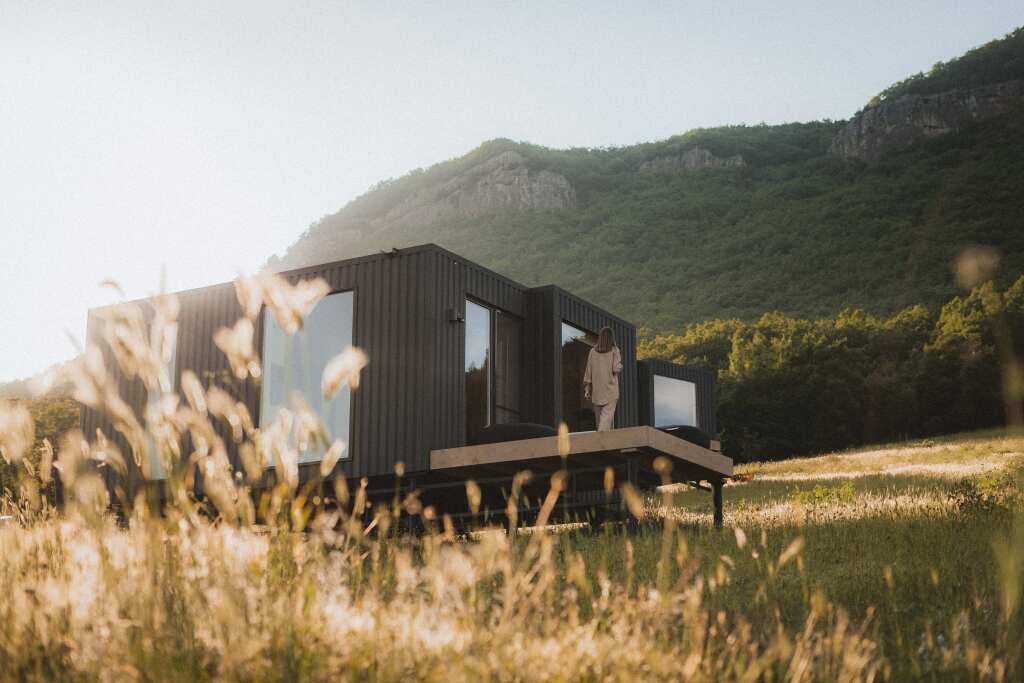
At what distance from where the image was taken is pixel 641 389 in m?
19.4

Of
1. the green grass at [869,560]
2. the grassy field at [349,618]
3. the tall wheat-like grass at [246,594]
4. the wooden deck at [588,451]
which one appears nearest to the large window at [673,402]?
the green grass at [869,560]

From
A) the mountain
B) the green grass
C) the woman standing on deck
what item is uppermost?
the mountain

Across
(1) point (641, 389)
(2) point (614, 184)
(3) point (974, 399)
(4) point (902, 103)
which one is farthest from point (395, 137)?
(4) point (902, 103)

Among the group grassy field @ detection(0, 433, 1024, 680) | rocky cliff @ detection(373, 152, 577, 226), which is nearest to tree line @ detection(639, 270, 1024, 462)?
rocky cliff @ detection(373, 152, 577, 226)

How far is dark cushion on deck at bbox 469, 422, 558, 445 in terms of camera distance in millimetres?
9773

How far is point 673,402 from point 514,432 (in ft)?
36.6

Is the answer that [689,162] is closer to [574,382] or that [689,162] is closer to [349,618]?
Result: [574,382]

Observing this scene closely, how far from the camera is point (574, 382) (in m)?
12.7

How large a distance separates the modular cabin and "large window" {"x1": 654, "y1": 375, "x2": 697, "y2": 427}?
7549 mm

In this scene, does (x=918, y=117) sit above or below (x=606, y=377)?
Result: above

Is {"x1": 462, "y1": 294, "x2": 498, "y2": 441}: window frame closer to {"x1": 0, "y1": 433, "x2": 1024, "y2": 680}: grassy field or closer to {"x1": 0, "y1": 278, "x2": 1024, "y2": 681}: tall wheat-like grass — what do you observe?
{"x1": 0, "y1": 433, "x2": 1024, "y2": 680}: grassy field

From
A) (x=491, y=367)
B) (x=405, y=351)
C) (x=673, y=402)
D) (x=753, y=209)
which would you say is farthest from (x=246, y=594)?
(x=753, y=209)

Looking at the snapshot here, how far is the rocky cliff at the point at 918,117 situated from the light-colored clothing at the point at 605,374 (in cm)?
4807

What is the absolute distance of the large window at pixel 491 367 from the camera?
11.0 metres
